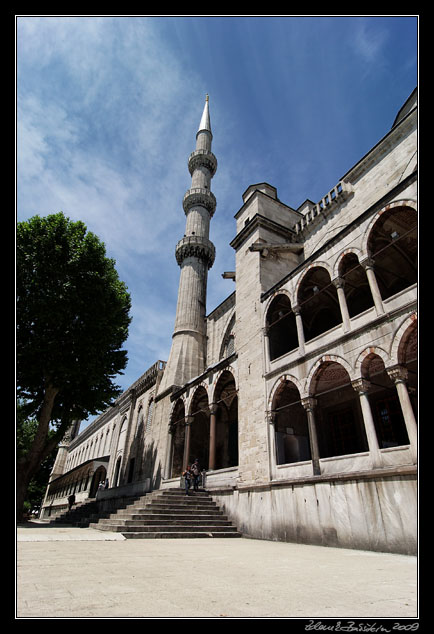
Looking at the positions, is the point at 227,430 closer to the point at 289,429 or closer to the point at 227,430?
the point at 227,430

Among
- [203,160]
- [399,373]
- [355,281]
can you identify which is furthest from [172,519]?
[203,160]

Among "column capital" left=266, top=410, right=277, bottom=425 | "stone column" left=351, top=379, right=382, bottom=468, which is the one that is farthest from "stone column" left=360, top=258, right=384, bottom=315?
"column capital" left=266, top=410, right=277, bottom=425

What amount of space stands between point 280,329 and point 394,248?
5419 millimetres

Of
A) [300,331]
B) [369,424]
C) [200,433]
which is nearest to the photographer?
[369,424]

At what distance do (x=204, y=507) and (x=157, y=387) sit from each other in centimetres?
1202

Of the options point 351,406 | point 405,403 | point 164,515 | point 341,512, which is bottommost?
point 164,515

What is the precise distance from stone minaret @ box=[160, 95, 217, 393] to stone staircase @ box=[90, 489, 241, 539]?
8.29 m

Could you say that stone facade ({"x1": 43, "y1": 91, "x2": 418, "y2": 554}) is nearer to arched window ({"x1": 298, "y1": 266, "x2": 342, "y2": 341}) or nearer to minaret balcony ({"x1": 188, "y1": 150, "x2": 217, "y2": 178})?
arched window ({"x1": 298, "y1": 266, "x2": 342, "y2": 341})

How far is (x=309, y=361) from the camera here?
1119 centimetres

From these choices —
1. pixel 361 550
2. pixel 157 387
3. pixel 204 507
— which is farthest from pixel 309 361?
pixel 157 387

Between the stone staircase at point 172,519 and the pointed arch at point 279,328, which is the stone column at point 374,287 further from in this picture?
the stone staircase at point 172,519

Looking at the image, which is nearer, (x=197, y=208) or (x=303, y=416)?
(x=303, y=416)

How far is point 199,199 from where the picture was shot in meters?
29.8

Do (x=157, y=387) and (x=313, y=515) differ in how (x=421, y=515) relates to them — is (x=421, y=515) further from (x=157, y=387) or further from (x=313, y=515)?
(x=157, y=387)
